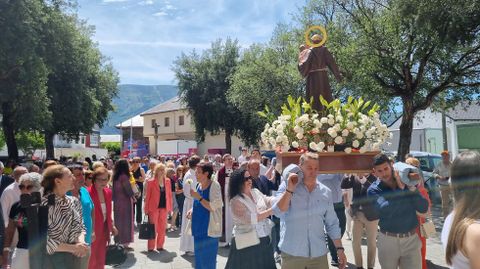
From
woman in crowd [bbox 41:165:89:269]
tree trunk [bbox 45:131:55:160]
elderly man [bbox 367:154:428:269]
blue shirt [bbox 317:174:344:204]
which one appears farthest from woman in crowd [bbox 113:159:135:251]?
tree trunk [bbox 45:131:55:160]

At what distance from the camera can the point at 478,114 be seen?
38.7 metres

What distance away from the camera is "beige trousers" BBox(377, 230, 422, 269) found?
452 centimetres

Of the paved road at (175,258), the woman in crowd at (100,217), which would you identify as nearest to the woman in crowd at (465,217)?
the woman in crowd at (100,217)

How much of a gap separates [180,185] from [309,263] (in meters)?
8.33

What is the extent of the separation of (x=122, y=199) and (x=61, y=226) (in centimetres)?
413

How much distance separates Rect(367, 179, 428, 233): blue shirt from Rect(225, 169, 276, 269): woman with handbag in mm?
1190

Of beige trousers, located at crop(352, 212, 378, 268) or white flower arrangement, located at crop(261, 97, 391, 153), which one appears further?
beige trousers, located at crop(352, 212, 378, 268)

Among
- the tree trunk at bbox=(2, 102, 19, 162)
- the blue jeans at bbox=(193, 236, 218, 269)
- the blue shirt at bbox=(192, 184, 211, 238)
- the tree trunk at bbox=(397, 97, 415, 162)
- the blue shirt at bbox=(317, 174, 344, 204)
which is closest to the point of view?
the blue jeans at bbox=(193, 236, 218, 269)

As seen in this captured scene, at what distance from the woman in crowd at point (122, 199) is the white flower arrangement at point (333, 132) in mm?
3613

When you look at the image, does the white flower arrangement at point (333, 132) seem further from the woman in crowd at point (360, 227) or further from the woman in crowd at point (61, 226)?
the woman in crowd at point (61, 226)

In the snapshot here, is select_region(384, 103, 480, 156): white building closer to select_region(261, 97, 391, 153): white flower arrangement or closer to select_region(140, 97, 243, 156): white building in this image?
select_region(140, 97, 243, 156): white building

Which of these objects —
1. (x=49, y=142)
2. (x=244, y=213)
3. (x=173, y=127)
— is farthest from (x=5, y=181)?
(x=173, y=127)

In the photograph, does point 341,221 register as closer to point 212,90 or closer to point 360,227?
point 360,227

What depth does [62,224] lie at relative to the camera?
4.06 metres
